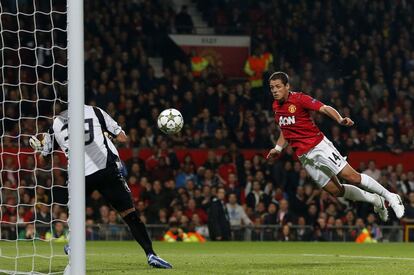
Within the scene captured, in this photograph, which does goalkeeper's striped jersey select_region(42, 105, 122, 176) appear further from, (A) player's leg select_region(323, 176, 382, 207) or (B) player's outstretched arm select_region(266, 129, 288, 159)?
(A) player's leg select_region(323, 176, 382, 207)

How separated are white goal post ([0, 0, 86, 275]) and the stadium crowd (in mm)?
107

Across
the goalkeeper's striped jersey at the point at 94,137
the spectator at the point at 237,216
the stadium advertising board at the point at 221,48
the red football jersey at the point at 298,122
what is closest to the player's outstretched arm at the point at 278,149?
the red football jersey at the point at 298,122

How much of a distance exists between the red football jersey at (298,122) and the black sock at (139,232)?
222 cm

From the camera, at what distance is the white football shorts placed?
11461 millimetres

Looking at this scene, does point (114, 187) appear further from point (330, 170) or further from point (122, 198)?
point (330, 170)

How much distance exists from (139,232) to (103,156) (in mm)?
872

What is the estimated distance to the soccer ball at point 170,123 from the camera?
11530 millimetres

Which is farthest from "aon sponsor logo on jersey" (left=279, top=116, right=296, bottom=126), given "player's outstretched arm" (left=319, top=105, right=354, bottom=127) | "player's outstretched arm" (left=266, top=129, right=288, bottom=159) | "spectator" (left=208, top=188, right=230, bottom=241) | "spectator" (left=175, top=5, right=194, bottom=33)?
"spectator" (left=175, top=5, right=194, bottom=33)

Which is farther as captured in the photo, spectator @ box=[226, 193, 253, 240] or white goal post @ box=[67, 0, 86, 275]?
spectator @ box=[226, 193, 253, 240]

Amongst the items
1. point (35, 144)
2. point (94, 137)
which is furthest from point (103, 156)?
point (35, 144)

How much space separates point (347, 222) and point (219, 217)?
9.29 feet

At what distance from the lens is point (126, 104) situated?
21.8 metres

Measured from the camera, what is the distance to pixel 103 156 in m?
10.3

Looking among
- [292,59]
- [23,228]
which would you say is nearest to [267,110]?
[292,59]
